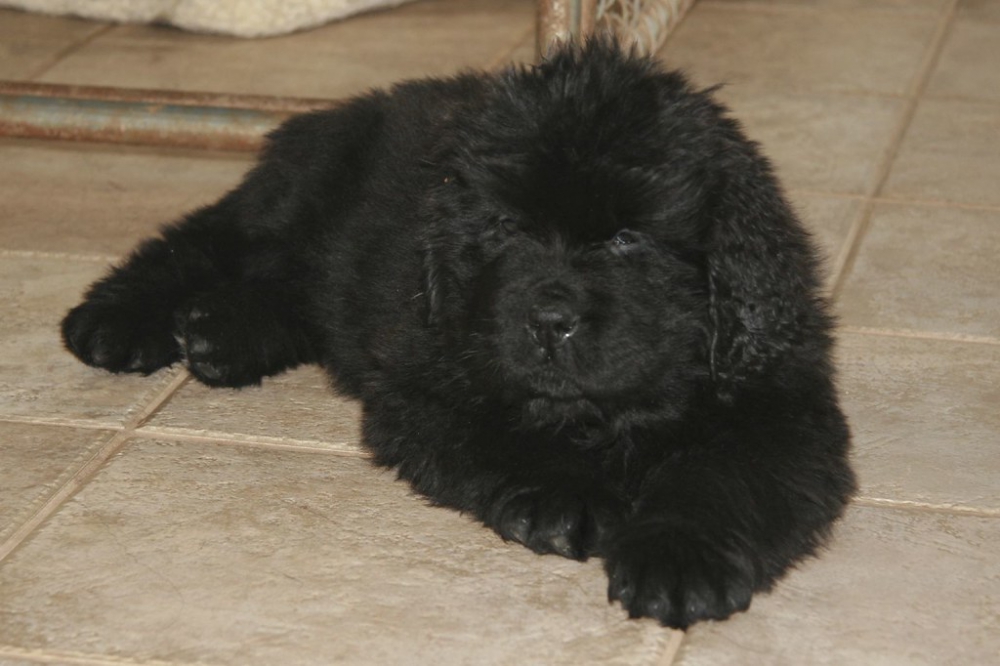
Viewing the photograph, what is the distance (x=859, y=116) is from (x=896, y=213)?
92 centimetres

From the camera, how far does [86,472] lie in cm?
286

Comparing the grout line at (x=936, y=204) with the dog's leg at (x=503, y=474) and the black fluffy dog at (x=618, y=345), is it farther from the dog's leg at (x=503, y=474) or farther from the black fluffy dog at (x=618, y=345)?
the dog's leg at (x=503, y=474)

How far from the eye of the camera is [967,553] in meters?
2.56

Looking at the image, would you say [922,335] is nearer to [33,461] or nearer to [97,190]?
[33,461]

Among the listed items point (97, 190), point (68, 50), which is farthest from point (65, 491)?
point (68, 50)

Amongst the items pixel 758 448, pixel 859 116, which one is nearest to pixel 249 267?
pixel 758 448

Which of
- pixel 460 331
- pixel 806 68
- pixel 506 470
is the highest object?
pixel 460 331

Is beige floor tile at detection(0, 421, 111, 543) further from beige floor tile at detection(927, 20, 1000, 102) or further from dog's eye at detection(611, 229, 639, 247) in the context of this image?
beige floor tile at detection(927, 20, 1000, 102)

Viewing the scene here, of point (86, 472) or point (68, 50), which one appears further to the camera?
point (68, 50)

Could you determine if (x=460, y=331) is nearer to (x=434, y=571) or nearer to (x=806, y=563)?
(x=434, y=571)


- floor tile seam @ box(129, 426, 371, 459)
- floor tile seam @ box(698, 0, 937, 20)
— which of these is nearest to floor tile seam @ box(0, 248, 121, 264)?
floor tile seam @ box(129, 426, 371, 459)

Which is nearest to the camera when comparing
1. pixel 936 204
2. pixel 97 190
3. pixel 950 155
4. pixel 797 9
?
pixel 936 204

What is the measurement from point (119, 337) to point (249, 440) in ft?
1.52

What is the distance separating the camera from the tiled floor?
230 cm
